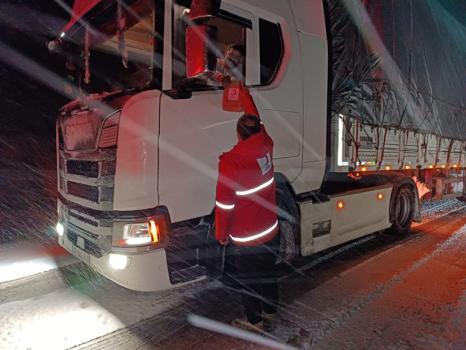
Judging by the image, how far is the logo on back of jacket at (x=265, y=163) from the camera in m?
2.93

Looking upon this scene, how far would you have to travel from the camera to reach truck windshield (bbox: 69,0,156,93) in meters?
3.20

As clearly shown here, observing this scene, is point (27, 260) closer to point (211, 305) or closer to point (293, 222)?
point (211, 305)

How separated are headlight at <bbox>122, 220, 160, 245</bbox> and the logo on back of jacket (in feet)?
3.02

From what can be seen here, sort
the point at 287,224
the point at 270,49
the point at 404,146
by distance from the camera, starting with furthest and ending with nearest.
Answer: the point at 404,146 → the point at 287,224 → the point at 270,49

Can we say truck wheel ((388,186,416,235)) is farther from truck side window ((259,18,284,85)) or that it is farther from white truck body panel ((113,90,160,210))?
white truck body panel ((113,90,160,210))

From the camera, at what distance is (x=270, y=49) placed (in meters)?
3.84

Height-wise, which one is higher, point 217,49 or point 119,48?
point 119,48

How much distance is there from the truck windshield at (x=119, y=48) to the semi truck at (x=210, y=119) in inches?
0.6

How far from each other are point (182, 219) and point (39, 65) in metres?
8.89

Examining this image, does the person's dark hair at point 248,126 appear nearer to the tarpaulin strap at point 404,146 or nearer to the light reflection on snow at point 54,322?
the light reflection on snow at point 54,322

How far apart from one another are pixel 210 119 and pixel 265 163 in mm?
669

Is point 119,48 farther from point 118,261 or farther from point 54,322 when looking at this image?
point 54,322

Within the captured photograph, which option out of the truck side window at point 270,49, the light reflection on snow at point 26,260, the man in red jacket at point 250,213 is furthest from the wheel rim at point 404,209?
the light reflection on snow at point 26,260

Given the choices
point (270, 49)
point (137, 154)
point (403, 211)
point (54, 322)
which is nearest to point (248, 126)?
point (137, 154)
